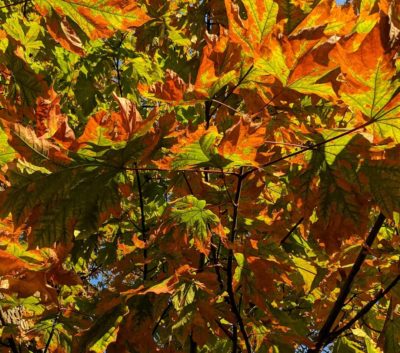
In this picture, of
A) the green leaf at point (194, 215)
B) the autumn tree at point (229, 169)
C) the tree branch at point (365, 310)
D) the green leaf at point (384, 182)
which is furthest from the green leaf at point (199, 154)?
the tree branch at point (365, 310)

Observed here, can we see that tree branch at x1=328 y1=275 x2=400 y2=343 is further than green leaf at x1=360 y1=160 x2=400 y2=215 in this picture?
Yes

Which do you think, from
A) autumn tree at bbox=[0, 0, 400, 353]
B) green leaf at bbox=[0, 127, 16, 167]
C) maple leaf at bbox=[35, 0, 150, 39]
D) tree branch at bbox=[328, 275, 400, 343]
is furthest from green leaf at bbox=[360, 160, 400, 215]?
green leaf at bbox=[0, 127, 16, 167]

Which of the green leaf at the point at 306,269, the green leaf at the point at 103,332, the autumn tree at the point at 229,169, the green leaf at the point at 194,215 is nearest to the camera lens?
the autumn tree at the point at 229,169

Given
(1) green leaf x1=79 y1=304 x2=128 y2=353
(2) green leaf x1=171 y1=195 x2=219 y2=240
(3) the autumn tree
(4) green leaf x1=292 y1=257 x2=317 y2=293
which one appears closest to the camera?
(3) the autumn tree

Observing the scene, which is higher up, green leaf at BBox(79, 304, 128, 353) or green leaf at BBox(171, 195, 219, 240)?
green leaf at BBox(171, 195, 219, 240)

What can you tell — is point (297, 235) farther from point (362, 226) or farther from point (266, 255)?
point (362, 226)

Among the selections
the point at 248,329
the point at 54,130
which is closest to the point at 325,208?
the point at 54,130

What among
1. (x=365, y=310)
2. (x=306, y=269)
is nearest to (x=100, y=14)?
(x=306, y=269)

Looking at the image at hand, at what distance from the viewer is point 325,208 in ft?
3.96

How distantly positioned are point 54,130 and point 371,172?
84cm

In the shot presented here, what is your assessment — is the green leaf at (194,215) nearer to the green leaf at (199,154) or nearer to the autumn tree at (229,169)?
the autumn tree at (229,169)

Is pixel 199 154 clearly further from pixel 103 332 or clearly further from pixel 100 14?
pixel 103 332

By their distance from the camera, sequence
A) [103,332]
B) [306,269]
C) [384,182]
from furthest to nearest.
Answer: [306,269], [103,332], [384,182]

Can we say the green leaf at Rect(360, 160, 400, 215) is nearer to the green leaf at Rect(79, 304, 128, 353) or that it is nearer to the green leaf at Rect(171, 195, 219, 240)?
the green leaf at Rect(171, 195, 219, 240)
